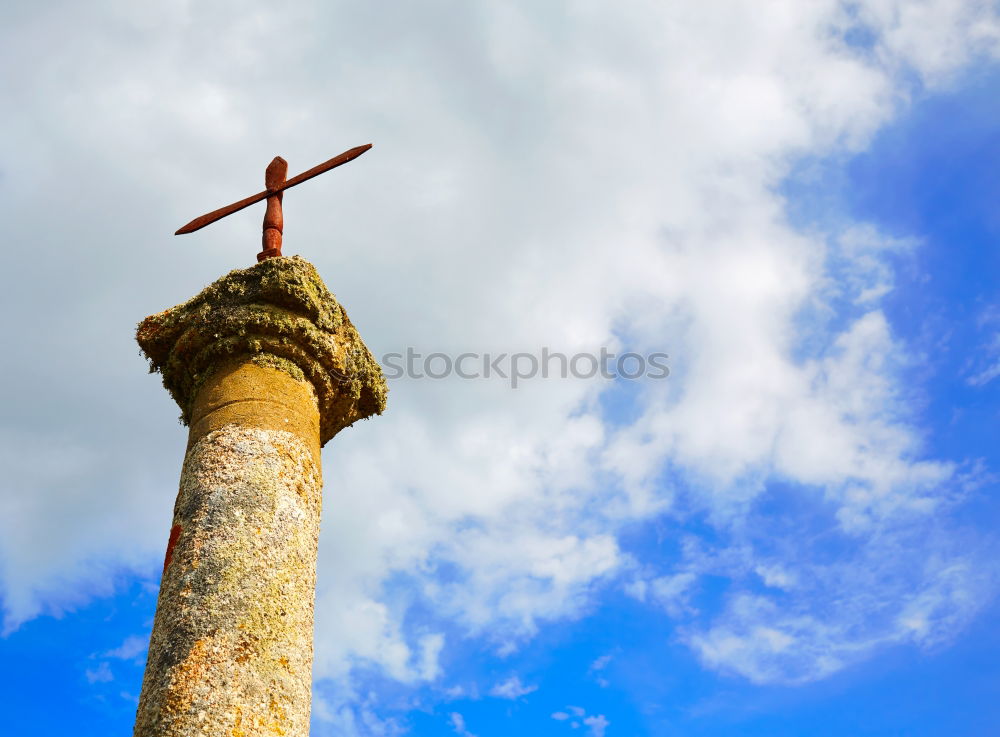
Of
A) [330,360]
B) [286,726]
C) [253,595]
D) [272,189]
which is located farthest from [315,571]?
[272,189]

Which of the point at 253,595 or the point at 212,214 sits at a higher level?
the point at 212,214

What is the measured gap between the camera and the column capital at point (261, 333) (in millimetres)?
5660

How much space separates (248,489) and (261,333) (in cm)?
121

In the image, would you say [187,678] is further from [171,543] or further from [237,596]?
[171,543]

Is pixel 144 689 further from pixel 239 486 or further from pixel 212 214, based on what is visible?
pixel 212 214

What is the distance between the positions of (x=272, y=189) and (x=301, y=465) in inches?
111

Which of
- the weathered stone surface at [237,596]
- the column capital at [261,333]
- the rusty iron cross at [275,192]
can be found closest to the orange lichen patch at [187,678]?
the weathered stone surface at [237,596]

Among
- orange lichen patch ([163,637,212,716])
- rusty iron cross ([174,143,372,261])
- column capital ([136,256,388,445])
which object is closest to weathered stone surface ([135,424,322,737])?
orange lichen patch ([163,637,212,716])

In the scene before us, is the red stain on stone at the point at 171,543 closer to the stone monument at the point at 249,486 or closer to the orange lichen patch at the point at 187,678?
the stone monument at the point at 249,486

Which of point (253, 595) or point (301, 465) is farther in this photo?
point (301, 465)

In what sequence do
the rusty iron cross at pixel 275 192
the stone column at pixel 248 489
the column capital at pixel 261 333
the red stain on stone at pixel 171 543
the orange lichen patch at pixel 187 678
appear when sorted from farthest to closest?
the rusty iron cross at pixel 275 192
the column capital at pixel 261 333
the red stain on stone at pixel 171 543
the stone column at pixel 248 489
the orange lichen patch at pixel 187 678

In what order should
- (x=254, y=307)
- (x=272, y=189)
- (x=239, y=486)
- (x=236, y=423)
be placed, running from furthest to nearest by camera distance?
(x=272, y=189)
(x=254, y=307)
(x=236, y=423)
(x=239, y=486)

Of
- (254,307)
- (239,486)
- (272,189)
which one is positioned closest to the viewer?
(239,486)

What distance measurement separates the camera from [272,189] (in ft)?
23.2
